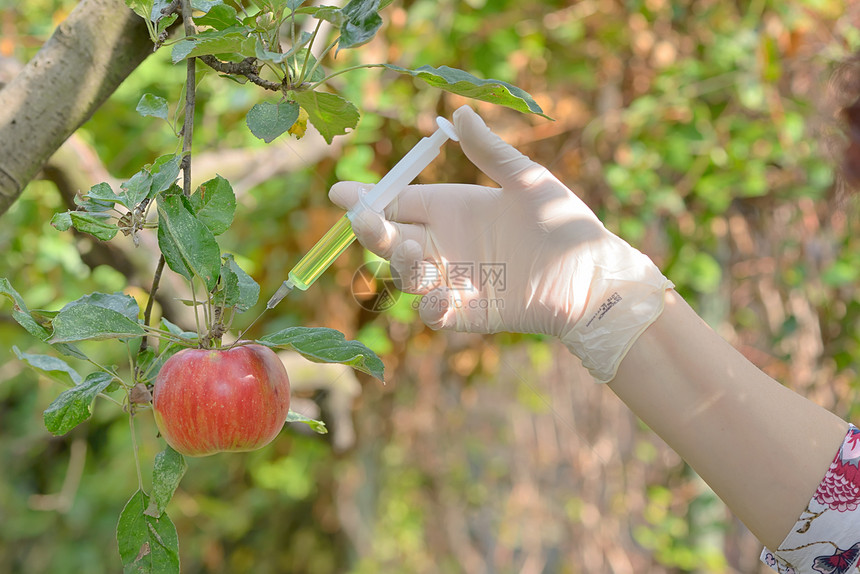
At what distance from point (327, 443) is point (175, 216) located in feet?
4.86

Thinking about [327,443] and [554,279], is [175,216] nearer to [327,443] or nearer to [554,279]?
[554,279]

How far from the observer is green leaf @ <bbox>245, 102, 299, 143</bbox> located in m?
0.49

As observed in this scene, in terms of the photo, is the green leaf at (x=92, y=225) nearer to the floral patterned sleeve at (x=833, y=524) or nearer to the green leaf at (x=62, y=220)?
the green leaf at (x=62, y=220)

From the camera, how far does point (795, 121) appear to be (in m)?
1.66

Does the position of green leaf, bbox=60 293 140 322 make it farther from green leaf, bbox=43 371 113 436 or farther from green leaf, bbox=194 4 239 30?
green leaf, bbox=194 4 239 30

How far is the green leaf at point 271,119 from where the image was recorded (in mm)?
488

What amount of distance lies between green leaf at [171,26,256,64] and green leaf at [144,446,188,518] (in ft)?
0.87

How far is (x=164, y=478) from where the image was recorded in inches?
19.6

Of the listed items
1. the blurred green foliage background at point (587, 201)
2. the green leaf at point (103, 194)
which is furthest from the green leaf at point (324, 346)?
the blurred green foliage background at point (587, 201)

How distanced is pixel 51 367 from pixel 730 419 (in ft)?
2.10

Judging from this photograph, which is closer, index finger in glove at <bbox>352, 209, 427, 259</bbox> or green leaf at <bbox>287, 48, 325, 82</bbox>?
green leaf at <bbox>287, 48, 325, 82</bbox>

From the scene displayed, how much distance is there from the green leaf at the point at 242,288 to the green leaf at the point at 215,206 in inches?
0.9

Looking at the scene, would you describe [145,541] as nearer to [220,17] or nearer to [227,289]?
[227,289]

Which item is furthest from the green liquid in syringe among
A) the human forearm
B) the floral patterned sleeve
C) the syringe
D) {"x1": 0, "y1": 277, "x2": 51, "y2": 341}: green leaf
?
the floral patterned sleeve
